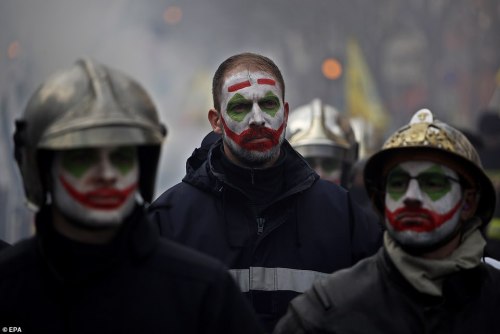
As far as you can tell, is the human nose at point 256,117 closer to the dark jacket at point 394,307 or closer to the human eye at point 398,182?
the human eye at point 398,182

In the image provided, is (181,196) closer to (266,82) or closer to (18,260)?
(266,82)

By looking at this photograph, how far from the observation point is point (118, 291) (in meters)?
3.62

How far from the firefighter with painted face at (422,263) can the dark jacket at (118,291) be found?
0.68m

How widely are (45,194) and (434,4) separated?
30.3m

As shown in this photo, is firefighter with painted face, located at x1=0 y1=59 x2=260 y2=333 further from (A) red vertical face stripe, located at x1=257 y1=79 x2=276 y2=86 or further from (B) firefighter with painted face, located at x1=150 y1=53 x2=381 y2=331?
(A) red vertical face stripe, located at x1=257 y1=79 x2=276 y2=86

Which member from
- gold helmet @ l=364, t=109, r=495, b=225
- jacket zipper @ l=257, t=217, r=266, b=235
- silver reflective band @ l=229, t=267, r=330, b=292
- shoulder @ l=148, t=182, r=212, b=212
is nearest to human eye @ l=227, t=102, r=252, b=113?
shoulder @ l=148, t=182, r=212, b=212

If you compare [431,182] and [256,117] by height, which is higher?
[256,117]

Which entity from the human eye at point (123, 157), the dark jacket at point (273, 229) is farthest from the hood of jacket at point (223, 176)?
the human eye at point (123, 157)

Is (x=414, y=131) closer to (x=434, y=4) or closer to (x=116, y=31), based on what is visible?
(x=116, y=31)

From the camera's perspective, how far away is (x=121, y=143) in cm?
361

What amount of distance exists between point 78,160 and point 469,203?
1602mm

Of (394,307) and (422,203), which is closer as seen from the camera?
(394,307)

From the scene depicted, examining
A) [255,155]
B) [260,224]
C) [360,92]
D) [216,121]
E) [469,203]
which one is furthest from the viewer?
[360,92]

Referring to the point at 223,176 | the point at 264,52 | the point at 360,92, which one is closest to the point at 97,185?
the point at 223,176
